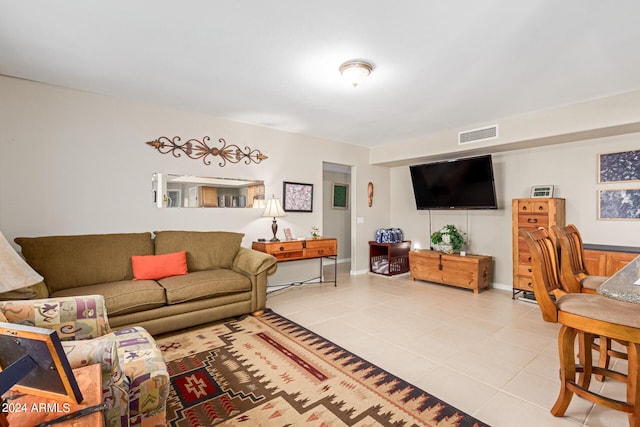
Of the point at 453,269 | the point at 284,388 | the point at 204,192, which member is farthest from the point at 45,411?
the point at 453,269

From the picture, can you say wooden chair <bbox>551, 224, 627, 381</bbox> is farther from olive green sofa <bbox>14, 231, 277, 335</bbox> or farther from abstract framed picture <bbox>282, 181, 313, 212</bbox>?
abstract framed picture <bbox>282, 181, 313, 212</bbox>

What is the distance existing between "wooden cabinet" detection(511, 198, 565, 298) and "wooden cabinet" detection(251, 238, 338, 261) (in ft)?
8.37

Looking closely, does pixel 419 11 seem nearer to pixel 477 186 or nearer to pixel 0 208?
pixel 477 186

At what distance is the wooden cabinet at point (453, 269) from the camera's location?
4484 millimetres

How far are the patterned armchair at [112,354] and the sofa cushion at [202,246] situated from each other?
1.59 metres

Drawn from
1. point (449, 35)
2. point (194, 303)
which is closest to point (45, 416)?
point (194, 303)

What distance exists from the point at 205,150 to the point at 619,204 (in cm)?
513

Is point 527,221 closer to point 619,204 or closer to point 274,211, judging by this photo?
point 619,204

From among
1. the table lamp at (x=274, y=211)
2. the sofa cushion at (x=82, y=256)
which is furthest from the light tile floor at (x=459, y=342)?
the sofa cushion at (x=82, y=256)

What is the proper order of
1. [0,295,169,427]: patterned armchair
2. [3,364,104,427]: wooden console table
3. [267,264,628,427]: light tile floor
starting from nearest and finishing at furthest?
[3,364,104,427]: wooden console table → [0,295,169,427]: patterned armchair → [267,264,628,427]: light tile floor

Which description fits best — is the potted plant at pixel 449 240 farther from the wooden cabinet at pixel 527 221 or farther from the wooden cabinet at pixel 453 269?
the wooden cabinet at pixel 527 221

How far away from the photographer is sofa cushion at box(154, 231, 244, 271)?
346 centimetres

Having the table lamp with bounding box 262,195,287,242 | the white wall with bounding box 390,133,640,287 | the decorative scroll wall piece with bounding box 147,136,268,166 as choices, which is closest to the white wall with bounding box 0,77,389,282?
the decorative scroll wall piece with bounding box 147,136,268,166

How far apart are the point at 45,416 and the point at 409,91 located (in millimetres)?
3412
